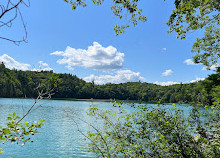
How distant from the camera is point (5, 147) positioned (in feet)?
52.2

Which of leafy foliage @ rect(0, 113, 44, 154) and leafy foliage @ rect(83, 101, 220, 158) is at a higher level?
leafy foliage @ rect(0, 113, 44, 154)

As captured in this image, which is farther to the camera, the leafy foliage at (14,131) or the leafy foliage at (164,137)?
the leafy foliage at (164,137)

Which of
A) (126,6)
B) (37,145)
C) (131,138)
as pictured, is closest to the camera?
(126,6)

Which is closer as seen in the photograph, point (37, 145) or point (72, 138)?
point (37, 145)

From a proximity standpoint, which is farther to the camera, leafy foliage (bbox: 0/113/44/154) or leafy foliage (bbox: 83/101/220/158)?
leafy foliage (bbox: 83/101/220/158)

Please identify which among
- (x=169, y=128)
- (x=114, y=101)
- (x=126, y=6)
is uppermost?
(x=126, y=6)

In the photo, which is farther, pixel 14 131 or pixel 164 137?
pixel 164 137

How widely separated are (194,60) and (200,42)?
5.57 ft

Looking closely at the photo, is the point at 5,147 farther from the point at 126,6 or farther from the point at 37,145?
the point at 126,6

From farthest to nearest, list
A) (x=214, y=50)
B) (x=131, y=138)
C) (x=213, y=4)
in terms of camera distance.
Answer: (x=214, y=50) → (x=213, y=4) → (x=131, y=138)

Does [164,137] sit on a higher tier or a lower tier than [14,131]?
lower

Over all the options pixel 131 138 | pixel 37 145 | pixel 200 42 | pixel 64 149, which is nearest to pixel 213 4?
pixel 200 42

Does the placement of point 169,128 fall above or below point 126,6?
below

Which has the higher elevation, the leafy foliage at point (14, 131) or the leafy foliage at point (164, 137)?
the leafy foliage at point (14, 131)
